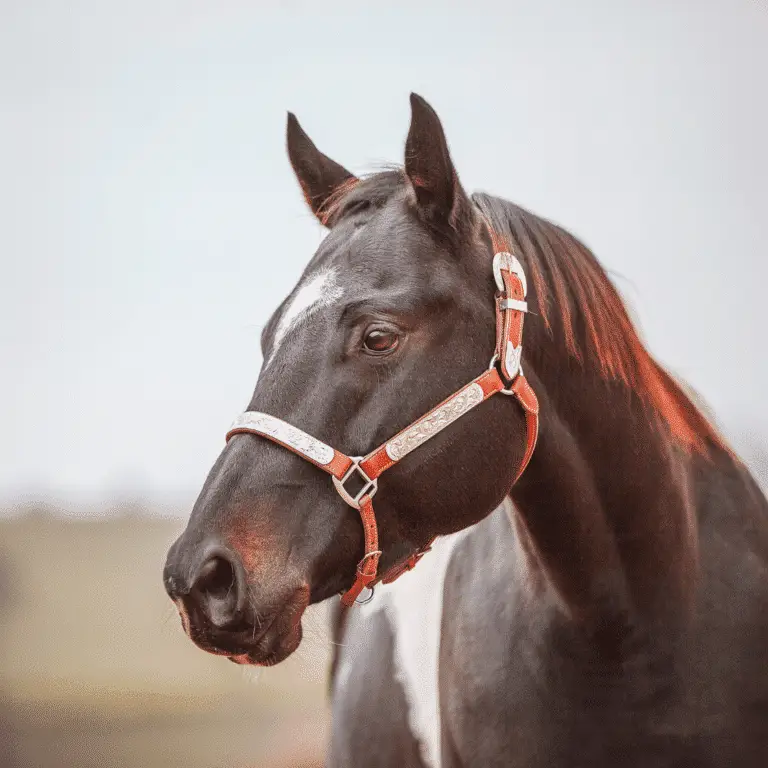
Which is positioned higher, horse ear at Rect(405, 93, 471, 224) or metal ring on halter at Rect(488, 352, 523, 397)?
horse ear at Rect(405, 93, 471, 224)

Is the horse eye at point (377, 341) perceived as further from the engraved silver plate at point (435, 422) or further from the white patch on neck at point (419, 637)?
the white patch on neck at point (419, 637)

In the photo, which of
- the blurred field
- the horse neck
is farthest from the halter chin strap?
the blurred field

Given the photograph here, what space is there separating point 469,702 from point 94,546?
37.8 ft

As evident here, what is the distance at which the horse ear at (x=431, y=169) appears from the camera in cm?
192

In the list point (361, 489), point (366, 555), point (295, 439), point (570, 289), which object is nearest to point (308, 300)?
point (295, 439)

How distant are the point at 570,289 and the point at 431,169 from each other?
46 cm

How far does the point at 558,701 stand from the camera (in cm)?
212

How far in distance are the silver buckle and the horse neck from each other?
1.49 ft

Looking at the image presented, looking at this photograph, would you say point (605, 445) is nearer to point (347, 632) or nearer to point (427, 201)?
point (427, 201)

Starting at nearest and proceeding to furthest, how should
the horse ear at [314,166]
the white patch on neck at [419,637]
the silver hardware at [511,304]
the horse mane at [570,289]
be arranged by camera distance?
the silver hardware at [511,304] < the horse mane at [570,289] < the horse ear at [314,166] < the white patch on neck at [419,637]

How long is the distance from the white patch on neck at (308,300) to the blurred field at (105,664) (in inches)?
381

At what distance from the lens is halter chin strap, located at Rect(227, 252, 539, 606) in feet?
5.88

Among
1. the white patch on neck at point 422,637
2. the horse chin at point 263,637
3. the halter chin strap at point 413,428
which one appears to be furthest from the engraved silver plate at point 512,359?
the white patch on neck at point 422,637

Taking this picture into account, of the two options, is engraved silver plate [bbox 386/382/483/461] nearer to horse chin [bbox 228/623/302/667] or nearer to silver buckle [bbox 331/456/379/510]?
silver buckle [bbox 331/456/379/510]
